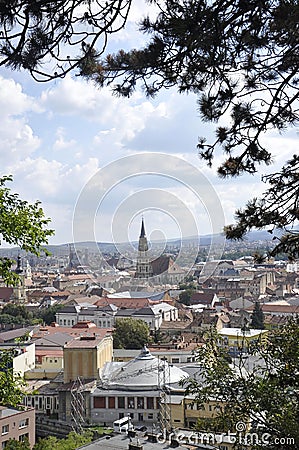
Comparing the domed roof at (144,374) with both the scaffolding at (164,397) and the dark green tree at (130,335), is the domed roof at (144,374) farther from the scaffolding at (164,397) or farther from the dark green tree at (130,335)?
the dark green tree at (130,335)

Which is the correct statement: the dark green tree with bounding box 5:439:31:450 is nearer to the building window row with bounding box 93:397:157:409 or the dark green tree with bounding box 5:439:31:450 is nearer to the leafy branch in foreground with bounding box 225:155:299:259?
the building window row with bounding box 93:397:157:409

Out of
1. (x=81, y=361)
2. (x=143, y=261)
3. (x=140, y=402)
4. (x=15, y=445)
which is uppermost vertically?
(x=143, y=261)

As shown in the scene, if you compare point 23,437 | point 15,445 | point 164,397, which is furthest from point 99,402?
point 15,445

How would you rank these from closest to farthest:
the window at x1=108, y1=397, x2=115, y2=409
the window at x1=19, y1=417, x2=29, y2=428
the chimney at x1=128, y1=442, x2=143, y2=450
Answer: the chimney at x1=128, y1=442, x2=143, y2=450 → the window at x1=19, y1=417, x2=29, y2=428 → the window at x1=108, y1=397, x2=115, y2=409

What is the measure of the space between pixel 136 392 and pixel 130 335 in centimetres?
868

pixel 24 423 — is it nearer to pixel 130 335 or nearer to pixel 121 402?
pixel 121 402

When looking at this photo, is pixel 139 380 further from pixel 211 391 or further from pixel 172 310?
pixel 172 310

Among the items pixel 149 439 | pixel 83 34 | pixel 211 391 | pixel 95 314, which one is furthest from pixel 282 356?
pixel 95 314

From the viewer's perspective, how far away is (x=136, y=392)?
1463 cm

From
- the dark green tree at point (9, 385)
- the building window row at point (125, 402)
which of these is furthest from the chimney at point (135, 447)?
the building window row at point (125, 402)

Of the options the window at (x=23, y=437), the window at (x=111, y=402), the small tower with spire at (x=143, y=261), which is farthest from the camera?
the small tower with spire at (x=143, y=261)

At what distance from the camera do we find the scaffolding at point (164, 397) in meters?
11.1

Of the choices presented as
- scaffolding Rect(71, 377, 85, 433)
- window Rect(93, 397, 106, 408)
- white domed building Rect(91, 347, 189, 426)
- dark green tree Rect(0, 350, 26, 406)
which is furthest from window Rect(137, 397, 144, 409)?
dark green tree Rect(0, 350, 26, 406)

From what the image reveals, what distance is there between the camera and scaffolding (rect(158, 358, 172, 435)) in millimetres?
11125
